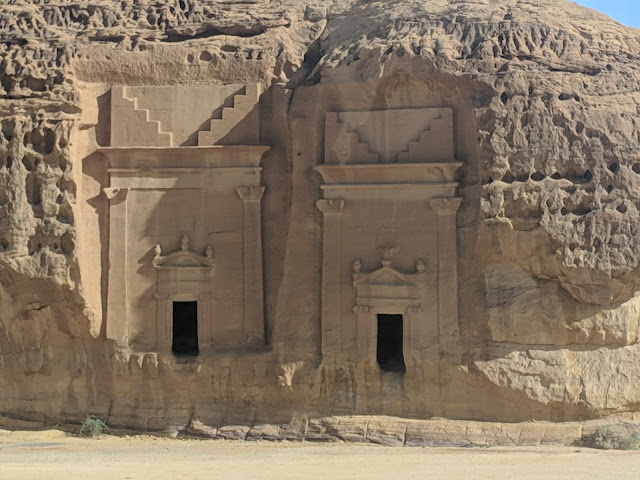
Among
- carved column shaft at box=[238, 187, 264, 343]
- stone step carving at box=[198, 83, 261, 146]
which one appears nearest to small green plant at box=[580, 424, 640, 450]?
carved column shaft at box=[238, 187, 264, 343]

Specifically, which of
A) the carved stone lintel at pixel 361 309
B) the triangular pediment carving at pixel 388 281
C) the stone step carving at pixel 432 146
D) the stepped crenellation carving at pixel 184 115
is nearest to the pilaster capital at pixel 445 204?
the stone step carving at pixel 432 146

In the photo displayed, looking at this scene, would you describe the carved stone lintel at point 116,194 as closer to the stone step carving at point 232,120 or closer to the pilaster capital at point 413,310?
the stone step carving at point 232,120

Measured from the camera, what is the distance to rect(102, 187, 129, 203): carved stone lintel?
23.3 m

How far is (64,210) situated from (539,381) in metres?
9.60

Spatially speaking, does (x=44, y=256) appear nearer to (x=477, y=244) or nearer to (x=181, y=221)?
(x=181, y=221)

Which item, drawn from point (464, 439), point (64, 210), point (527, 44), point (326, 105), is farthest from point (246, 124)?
point (464, 439)

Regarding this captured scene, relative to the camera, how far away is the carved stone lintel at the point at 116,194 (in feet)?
76.4

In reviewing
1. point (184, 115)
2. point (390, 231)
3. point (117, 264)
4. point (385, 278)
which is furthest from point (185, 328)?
point (390, 231)

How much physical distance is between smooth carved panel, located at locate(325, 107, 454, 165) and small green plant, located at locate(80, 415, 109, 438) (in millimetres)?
6730

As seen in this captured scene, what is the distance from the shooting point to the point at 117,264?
23312 millimetres

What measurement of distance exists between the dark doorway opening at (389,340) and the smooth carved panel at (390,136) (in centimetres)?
324

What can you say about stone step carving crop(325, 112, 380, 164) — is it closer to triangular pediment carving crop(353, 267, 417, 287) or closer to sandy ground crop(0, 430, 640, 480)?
triangular pediment carving crop(353, 267, 417, 287)

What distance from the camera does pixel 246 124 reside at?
23188 millimetres

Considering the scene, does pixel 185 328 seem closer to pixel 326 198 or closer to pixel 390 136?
pixel 326 198
